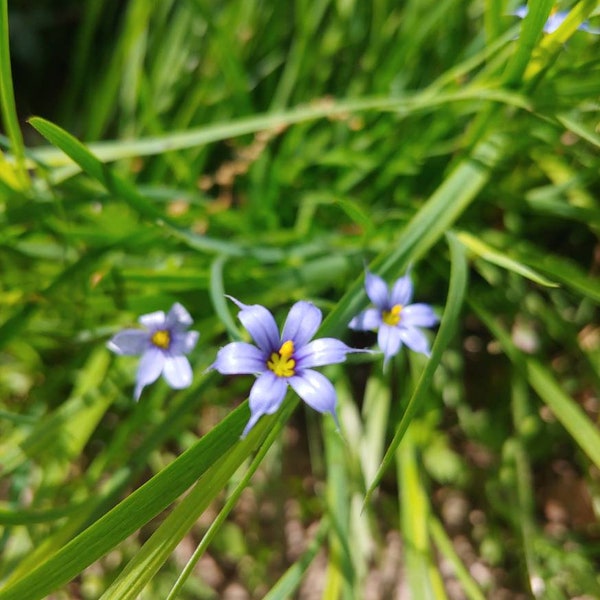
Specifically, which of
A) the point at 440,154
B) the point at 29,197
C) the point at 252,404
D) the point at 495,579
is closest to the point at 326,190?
the point at 440,154

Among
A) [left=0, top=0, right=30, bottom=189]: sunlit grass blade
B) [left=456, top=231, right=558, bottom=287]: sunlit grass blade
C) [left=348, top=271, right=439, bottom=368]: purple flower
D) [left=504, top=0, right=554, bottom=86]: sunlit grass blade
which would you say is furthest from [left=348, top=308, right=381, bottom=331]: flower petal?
[left=0, top=0, right=30, bottom=189]: sunlit grass blade

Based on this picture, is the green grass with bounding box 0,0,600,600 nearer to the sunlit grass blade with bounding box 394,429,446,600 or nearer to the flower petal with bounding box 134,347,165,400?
the sunlit grass blade with bounding box 394,429,446,600

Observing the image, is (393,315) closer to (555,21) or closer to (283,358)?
(283,358)

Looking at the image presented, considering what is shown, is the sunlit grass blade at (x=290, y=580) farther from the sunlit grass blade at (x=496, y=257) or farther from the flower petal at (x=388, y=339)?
the sunlit grass blade at (x=496, y=257)

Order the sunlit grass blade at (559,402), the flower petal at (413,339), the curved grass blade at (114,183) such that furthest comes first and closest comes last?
the sunlit grass blade at (559,402) → the flower petal at (413,339) → the curved grass blade at (114,183)

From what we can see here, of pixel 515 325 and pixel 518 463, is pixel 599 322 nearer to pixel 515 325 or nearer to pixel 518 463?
pixel 515 325

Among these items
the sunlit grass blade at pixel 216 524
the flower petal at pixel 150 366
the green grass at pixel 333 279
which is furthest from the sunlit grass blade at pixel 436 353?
the flower petal at pixel 150 366
